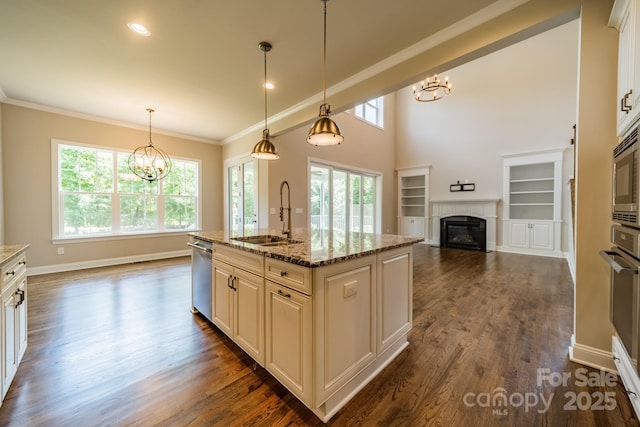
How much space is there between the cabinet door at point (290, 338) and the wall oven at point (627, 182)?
69.1 inches

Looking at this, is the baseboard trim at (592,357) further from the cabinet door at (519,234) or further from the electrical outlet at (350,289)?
the cabinet door at (519,234)

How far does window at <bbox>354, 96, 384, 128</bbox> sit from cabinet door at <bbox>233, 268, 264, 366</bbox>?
6.08 meters

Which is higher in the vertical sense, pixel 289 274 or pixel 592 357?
pixel 289 274

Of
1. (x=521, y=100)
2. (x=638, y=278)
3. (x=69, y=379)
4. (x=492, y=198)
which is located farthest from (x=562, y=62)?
(x=69, y=379)

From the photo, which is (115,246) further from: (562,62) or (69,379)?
(562,62)

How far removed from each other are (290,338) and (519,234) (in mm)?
6840

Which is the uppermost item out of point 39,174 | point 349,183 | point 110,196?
point 349,183

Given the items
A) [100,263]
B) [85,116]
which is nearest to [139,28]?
[85,116]

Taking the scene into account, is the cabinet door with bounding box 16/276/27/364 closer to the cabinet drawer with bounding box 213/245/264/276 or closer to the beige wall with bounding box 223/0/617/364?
the cabinet drawer with bounding box 213/245/264/276

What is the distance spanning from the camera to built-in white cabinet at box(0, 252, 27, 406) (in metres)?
1.48

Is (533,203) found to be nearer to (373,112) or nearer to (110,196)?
(373,112)

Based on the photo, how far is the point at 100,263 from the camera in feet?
15.7

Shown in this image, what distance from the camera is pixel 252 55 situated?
273cm

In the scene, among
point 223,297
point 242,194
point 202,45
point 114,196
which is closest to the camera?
point 223,297
